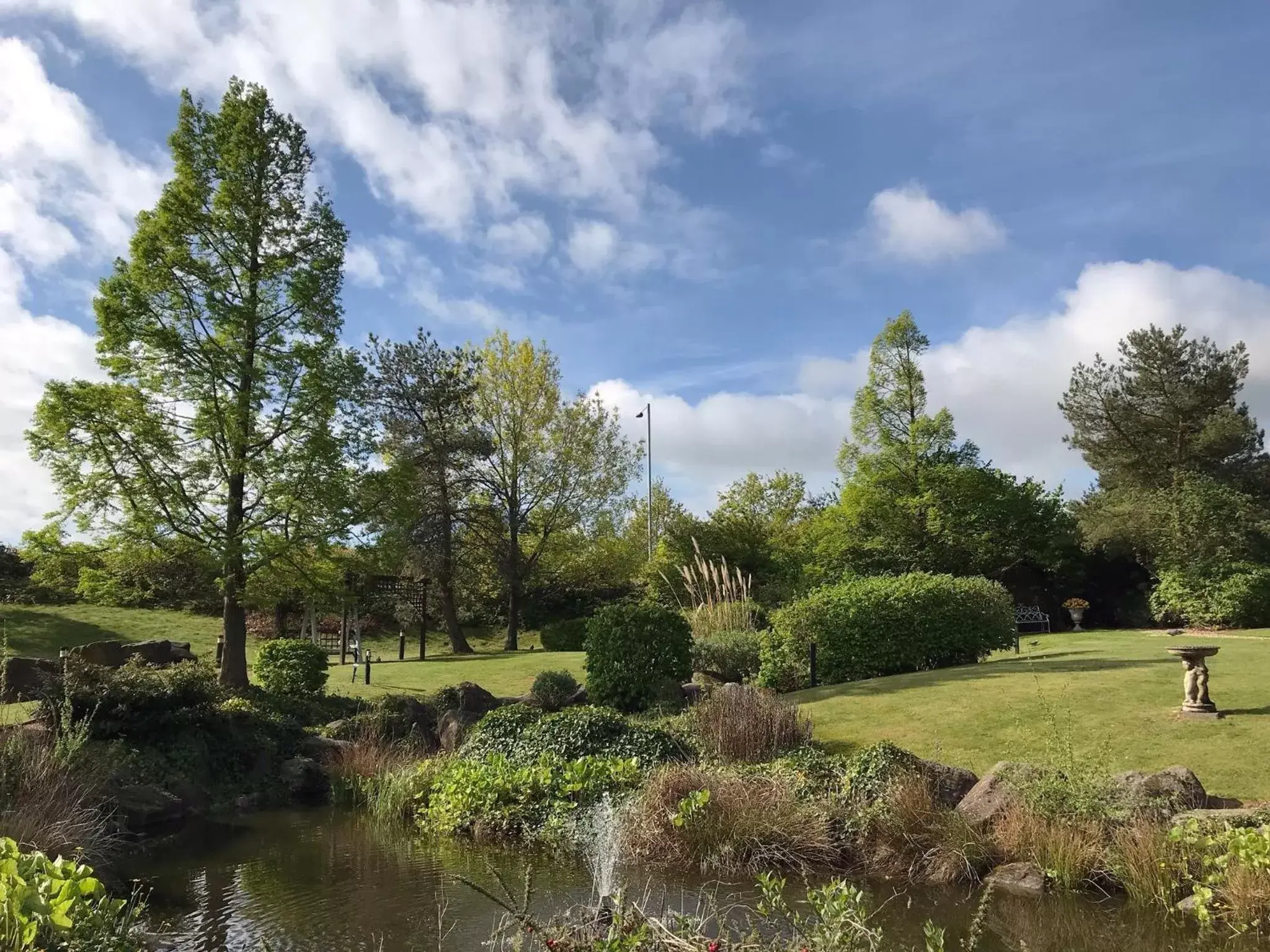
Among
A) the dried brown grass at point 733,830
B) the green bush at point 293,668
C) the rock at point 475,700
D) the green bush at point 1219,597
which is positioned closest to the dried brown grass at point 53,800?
the dried brown grass at point 733,830

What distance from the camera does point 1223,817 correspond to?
5.73 m

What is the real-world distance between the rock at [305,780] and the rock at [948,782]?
6.81 m

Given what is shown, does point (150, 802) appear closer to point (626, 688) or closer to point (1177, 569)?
point (626, 688)

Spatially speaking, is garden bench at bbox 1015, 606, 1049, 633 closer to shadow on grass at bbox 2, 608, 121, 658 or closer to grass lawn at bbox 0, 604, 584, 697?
grass lawn at bbox 0, 604, 584, 697

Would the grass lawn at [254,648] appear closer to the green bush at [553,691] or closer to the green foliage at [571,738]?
the green bush at [553,691]

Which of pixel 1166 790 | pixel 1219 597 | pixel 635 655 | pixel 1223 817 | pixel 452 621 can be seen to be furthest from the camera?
pixel 452 621

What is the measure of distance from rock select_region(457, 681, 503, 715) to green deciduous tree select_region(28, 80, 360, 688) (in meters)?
3.36

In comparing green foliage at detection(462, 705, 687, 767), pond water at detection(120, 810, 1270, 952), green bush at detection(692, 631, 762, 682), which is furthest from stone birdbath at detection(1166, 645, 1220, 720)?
green bush at detection(692, 631, 762, 682)

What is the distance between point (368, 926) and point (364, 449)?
409 inches

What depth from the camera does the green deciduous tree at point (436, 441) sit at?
26.5 meters

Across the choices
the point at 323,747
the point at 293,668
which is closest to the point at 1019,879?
the point at 323,747

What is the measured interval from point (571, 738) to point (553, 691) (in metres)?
4.40

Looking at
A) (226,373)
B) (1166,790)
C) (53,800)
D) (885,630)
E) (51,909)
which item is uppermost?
(226,373)

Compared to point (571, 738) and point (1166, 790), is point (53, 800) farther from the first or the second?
point (1166, 790)
